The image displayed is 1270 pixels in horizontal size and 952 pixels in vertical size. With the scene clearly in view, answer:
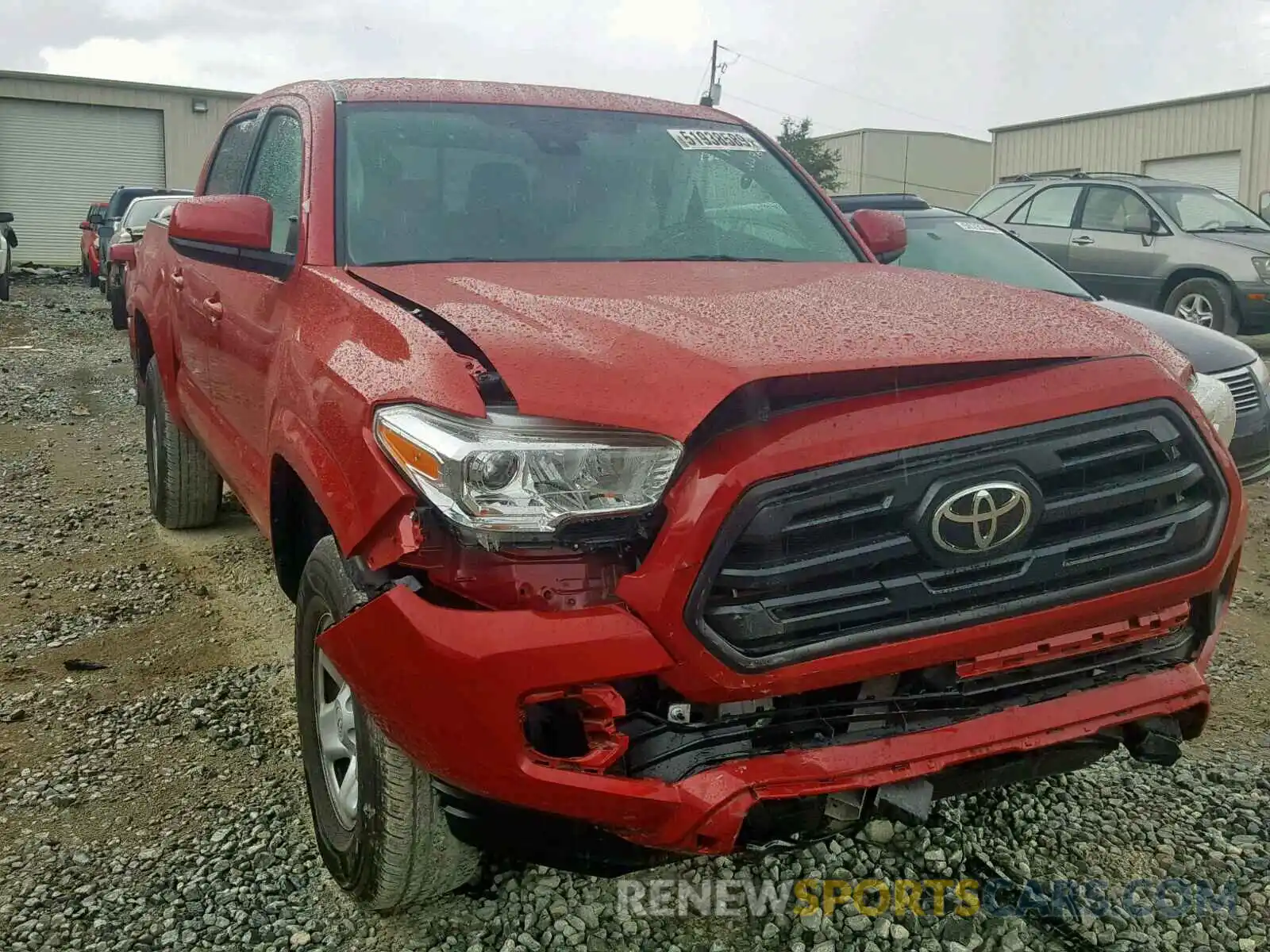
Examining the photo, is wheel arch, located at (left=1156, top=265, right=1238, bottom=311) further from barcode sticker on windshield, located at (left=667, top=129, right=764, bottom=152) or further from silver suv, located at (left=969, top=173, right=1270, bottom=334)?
barcode sticker on windshield, located at (left=667, top=129, right=764, bottom=152)

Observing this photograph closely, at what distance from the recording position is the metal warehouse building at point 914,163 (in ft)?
140

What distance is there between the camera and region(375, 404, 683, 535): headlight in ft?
6.35

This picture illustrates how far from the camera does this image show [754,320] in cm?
225

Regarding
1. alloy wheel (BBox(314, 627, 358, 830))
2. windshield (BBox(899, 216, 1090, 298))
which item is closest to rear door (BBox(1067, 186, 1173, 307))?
windshield (BBox(899, 216, 1090, 298))

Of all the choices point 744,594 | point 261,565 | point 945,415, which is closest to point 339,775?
point 744,594

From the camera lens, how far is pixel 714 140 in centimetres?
372

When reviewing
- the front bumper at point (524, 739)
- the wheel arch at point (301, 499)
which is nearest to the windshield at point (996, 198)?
the wheel arch at point (301, 499)

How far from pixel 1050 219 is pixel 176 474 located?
30.7 feet

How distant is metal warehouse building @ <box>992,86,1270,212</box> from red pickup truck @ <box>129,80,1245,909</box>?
20401mm

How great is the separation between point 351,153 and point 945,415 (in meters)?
1.87

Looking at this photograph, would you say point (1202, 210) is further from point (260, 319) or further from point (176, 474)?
point (260, 319)

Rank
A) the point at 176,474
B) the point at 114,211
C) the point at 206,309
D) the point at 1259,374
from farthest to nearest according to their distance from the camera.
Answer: the point at 114,211, the point at 1259,374, the point at 176,474, the point at 206,309

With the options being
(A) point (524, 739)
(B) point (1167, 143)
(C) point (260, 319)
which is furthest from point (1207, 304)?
(B) point (1167, 143)

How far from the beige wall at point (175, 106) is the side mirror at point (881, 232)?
28130 mm
